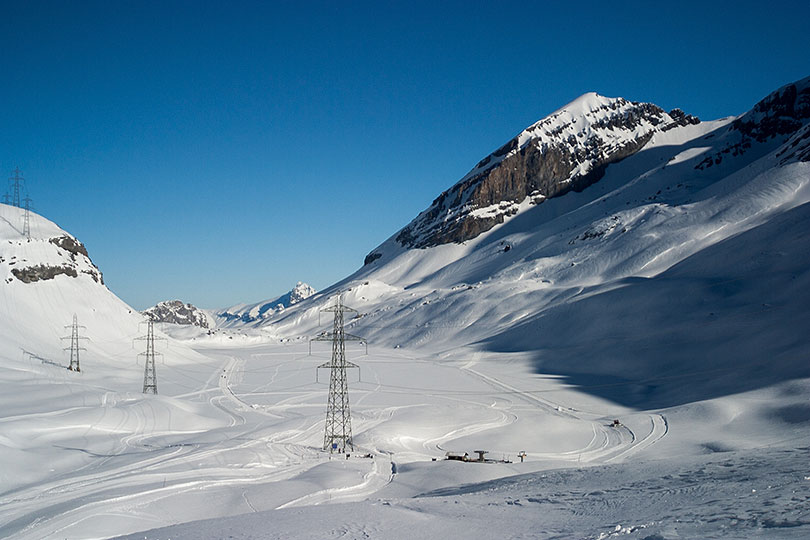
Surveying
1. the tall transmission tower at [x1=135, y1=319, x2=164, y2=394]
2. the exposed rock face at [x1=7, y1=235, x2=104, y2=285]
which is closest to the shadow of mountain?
the tall transmission tower at [x1=135, y1=319, x2=164, y2=394]

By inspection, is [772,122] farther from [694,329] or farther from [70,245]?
[70,245]

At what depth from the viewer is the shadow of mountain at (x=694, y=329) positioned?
45406 millimetres

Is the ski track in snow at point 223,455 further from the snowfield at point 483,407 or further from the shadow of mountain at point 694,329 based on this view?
the shadow of mountain at point 694,329

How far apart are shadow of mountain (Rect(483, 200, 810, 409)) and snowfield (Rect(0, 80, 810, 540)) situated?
0.30 m

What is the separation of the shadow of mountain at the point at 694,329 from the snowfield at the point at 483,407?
0.30m

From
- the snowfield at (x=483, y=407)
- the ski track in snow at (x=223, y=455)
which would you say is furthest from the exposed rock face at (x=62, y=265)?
the ski track in snow at (x=223, y=455)

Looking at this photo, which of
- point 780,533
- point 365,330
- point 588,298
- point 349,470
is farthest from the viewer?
point 365,330

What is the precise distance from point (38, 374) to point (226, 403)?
17407 millimetres

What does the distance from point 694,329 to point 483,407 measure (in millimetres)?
27467

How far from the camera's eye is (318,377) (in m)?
68.6

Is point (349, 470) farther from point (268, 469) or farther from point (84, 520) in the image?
point (84, 520)

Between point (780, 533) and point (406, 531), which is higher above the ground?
point (780, 533)

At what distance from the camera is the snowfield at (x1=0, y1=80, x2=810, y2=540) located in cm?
1433

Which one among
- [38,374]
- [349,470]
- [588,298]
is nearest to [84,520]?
[349,470]
